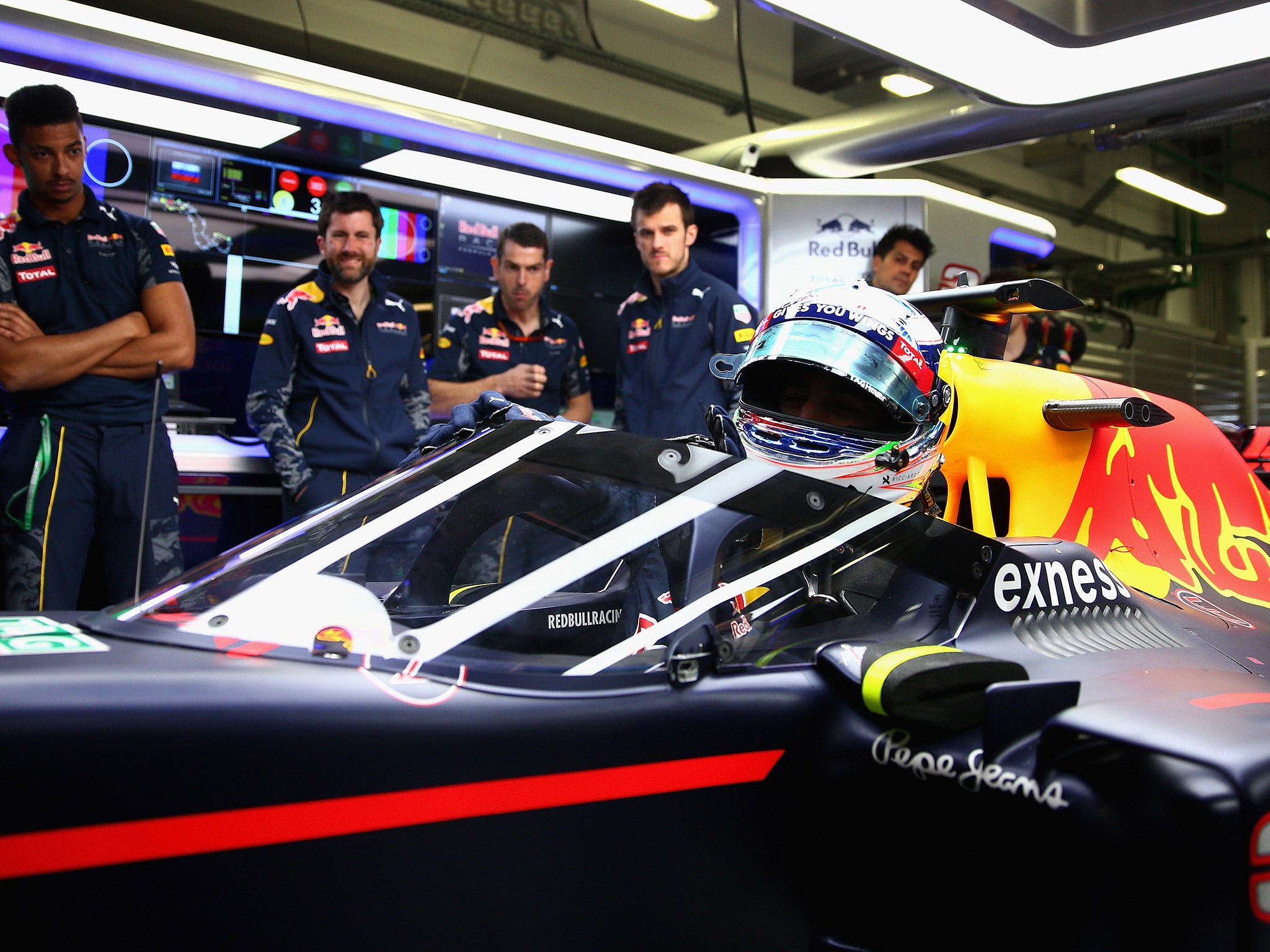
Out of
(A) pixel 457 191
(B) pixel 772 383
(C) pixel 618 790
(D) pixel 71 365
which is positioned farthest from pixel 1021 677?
(A) pixel 457 191

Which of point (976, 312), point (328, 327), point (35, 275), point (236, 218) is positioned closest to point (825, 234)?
point (236, 218)

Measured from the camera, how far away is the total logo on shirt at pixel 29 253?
301 cm

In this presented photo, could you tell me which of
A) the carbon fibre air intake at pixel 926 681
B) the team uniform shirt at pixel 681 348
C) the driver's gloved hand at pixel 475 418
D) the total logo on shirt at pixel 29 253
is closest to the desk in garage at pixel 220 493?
the total logo on shirt at pixel 29 253

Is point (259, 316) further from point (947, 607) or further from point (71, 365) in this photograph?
point (947, 607)

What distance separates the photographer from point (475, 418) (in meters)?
1.77

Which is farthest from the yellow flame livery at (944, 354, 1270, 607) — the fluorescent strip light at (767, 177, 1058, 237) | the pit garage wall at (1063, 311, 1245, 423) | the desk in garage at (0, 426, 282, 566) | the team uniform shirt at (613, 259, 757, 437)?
the pit garage wall at (1063, 311, 1245, 423)

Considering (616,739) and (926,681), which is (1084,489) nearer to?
(926,681)

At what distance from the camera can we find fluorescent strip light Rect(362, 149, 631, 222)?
5.17 meters

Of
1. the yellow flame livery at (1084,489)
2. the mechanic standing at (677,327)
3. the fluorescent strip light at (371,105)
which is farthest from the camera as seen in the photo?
the mechanic standing at (677,327)

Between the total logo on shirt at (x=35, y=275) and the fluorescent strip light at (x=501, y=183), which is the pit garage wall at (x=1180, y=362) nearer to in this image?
the fluorescent strip light at (x=501, y=183)

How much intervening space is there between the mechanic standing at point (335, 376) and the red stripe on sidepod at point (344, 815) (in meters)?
2.59

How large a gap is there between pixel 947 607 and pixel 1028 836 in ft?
1.51

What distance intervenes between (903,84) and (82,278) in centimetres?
799

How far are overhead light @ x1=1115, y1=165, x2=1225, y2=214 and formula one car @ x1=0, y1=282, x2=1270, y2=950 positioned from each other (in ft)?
31.0
